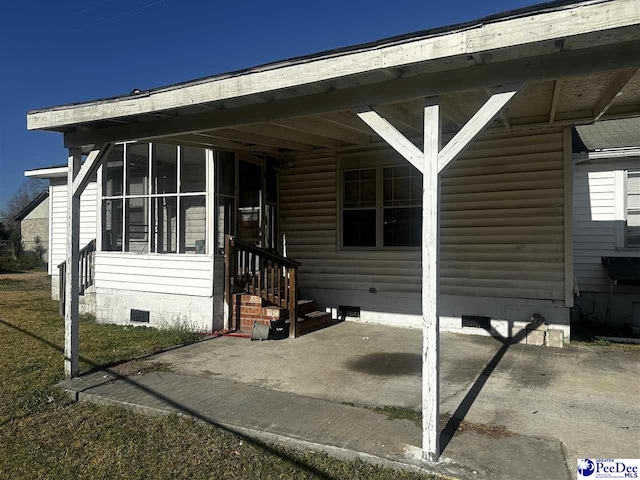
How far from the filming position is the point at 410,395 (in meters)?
4.29

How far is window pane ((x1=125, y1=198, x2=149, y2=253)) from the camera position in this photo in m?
7.84

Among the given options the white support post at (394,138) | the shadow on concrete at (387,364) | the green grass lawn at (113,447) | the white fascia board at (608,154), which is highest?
the white fascia board at (608,154)

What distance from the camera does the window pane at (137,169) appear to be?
26.1 ft

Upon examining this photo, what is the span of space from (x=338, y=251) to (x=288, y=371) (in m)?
3.33

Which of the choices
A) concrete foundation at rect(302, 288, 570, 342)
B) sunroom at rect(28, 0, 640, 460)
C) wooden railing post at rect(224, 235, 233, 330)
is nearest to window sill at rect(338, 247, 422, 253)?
Result: sunroom at rect(28, 0, 640, 460)

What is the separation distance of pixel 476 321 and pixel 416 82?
479cm

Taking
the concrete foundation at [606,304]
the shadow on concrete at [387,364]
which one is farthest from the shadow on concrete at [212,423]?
the concrete foundation at [606,304]

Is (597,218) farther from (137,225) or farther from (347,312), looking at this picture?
(137,225)

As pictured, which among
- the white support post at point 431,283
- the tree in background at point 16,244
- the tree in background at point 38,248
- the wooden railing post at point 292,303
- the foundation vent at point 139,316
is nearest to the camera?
the white support post at point 431,283

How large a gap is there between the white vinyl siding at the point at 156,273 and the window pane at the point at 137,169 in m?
1.17

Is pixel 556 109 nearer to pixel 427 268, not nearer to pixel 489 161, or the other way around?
pixel 489 161

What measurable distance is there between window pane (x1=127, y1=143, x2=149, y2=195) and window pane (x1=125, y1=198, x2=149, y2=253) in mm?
229

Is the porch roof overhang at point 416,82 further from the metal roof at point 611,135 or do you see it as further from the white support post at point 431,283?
the metal roof at point 611,135

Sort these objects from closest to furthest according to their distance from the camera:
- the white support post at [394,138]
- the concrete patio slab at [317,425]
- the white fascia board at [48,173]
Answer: the concrete patio slab at [317,425] → the white support post at [394,138] → the white fascia board at [48,173]
